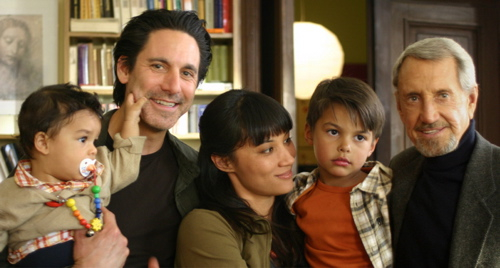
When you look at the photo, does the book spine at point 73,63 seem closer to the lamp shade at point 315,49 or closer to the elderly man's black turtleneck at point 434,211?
the lamp shade at point 315,49

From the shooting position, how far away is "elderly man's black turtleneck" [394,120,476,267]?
160cm

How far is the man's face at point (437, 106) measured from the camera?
1.65 meters

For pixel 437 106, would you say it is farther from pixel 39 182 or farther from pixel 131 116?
pixel 39 182

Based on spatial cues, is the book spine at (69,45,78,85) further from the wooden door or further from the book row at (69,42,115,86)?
the wooden door

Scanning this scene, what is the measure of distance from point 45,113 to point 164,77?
1.56 ft

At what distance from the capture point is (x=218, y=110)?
1658 millimetres

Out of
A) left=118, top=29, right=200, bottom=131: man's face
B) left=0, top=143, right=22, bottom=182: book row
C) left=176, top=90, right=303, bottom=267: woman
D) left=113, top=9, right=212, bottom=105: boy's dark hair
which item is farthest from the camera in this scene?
left=0, top=143, right=22, bottom=182: book row

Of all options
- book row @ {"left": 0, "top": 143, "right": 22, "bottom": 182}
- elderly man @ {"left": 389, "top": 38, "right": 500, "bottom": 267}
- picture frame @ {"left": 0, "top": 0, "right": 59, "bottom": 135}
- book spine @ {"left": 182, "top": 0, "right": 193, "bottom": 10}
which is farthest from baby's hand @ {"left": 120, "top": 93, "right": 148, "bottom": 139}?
picture frame @ {"left": 0, "top": 0, "right": 59, "bottom": 135}

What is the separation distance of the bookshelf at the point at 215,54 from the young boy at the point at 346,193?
200cm

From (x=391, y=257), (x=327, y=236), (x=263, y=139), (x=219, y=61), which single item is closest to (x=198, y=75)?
(x=263, y=139)

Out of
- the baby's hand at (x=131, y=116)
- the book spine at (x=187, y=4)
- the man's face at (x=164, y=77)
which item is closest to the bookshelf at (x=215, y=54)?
the book spine at (x=187, y=4)

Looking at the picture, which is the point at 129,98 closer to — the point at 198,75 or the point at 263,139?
the point at 198,75

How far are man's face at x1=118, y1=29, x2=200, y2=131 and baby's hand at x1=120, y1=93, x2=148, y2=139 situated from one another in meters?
0.04

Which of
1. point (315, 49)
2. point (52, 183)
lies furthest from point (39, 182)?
point (315, 49)
